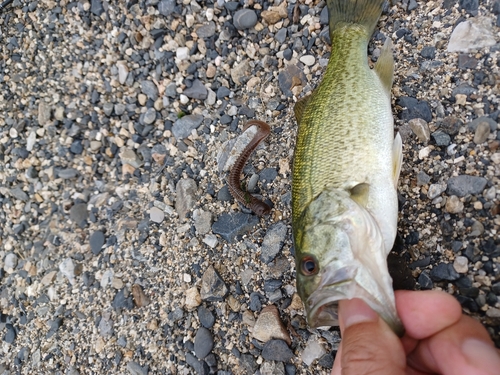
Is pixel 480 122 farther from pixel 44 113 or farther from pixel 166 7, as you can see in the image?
pixel 44 113

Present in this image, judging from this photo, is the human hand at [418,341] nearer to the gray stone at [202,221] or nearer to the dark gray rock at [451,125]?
the dark gray rock at [451,125]

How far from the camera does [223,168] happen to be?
4102mm

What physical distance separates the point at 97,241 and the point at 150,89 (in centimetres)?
184

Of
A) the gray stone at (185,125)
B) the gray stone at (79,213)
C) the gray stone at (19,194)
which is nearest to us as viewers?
the gray stone at (185,125)

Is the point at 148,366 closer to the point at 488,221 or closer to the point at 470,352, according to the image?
the point at 470,352

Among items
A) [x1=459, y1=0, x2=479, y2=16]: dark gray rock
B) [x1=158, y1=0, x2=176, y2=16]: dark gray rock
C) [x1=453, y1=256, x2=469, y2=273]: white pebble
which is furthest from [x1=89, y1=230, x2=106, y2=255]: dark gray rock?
[x1=459, y1=0, x2=479, y2=16]: dark gray rock

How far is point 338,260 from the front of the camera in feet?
8.46

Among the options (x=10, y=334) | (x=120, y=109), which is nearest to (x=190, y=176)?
(x=120, y=109)

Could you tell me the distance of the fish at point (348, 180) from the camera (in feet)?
8.36

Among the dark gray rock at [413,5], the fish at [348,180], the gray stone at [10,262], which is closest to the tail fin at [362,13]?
the fish at [348,180]

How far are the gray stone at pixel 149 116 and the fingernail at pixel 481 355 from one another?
372 centimetres

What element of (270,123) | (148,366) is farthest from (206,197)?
(148,366)

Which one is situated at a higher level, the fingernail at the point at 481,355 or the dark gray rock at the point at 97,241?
the fingernail at the point at 481,355

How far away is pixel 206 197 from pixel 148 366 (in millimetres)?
1693
